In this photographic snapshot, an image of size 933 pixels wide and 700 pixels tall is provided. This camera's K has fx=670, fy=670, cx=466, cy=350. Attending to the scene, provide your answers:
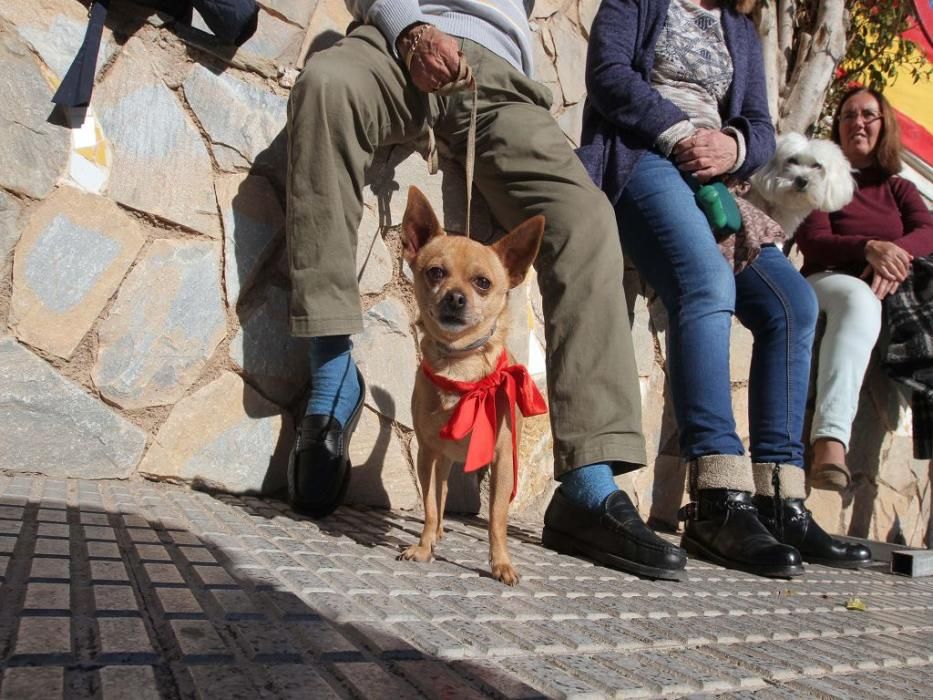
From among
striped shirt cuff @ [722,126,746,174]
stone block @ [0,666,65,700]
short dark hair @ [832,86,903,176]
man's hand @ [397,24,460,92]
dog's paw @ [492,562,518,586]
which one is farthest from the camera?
short dark hair @ [832,86,903,176]

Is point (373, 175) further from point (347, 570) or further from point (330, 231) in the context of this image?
point (347, 570)

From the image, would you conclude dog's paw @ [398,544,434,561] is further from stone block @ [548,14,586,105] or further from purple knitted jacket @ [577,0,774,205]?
stone block @ [548,14,586,105]

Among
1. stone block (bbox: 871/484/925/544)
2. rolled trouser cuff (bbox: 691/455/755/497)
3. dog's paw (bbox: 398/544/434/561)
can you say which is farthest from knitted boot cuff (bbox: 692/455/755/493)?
stone block (bbox: 871/484/925/544)

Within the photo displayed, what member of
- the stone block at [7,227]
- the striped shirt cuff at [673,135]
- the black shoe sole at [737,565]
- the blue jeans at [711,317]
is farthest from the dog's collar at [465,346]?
the stone block at [7,227]

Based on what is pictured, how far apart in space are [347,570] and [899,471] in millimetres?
3128

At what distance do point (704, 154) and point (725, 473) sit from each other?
95 centimetres

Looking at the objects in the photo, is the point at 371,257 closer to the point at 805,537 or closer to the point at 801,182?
the point at 805,537

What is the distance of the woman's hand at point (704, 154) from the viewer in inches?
79.5

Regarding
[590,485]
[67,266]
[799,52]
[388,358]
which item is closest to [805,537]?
[590,485]

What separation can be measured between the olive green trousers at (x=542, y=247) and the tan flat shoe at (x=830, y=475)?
3.79 ft

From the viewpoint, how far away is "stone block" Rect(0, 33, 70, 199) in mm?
1645

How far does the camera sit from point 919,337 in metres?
2.72

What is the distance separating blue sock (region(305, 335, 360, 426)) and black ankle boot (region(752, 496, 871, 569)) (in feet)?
3.98

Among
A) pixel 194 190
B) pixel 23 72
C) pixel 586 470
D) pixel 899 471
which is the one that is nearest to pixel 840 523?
pixel 899 471
